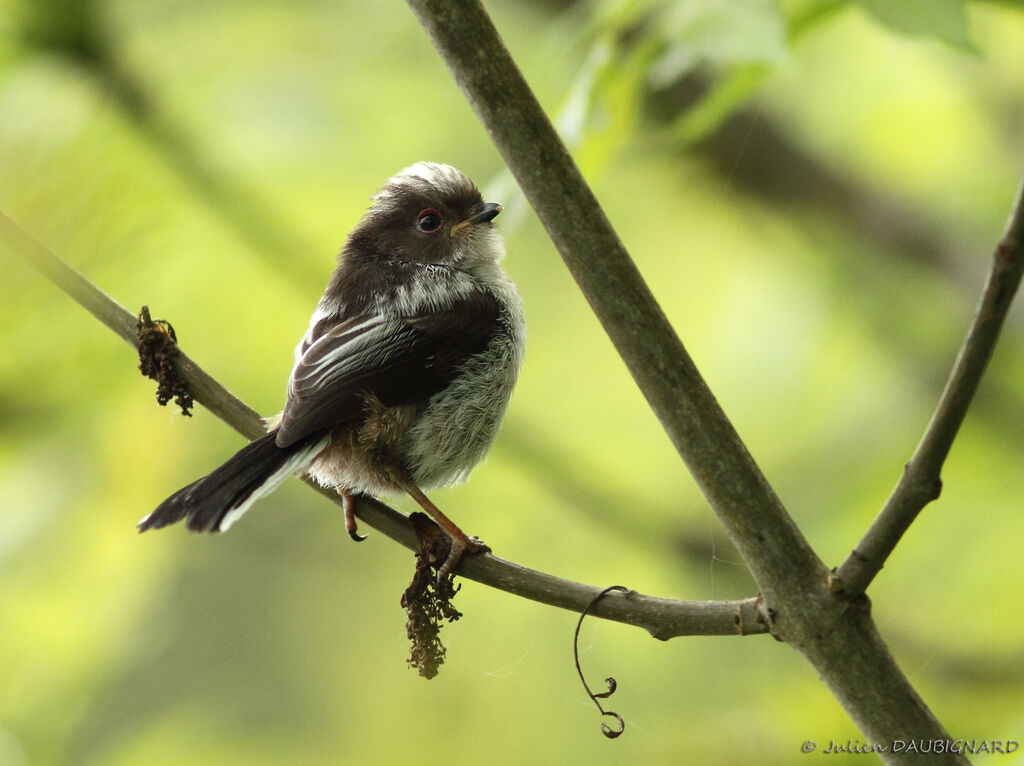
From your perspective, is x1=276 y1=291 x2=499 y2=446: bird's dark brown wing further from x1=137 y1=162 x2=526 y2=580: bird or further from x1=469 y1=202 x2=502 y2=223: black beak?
x1=469 y1=202 x2=502 y2=223: black beak

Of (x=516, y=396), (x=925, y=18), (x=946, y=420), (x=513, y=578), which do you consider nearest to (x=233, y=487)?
(x=513, y=578)

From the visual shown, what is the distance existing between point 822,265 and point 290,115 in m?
2.09

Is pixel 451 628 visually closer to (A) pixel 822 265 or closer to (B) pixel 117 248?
(B) pixel 117 248

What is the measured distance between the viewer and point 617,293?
158 centimetres

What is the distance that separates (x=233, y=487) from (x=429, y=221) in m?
1.25

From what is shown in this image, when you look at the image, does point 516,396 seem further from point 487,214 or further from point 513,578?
point 513,578

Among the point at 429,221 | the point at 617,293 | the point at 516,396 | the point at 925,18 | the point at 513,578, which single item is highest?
the point at 925,18

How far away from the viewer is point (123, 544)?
3055 mm

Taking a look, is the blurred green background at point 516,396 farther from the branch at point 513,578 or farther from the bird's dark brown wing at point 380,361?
the branch at point 513,578

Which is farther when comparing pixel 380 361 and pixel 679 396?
pixel 380 361

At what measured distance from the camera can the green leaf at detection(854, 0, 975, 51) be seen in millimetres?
1614

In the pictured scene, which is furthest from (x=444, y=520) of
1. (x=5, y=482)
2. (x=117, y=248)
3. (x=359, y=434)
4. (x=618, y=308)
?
(x=5, y=482)

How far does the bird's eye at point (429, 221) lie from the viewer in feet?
10.1

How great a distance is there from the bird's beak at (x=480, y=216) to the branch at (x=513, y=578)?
113 cm
